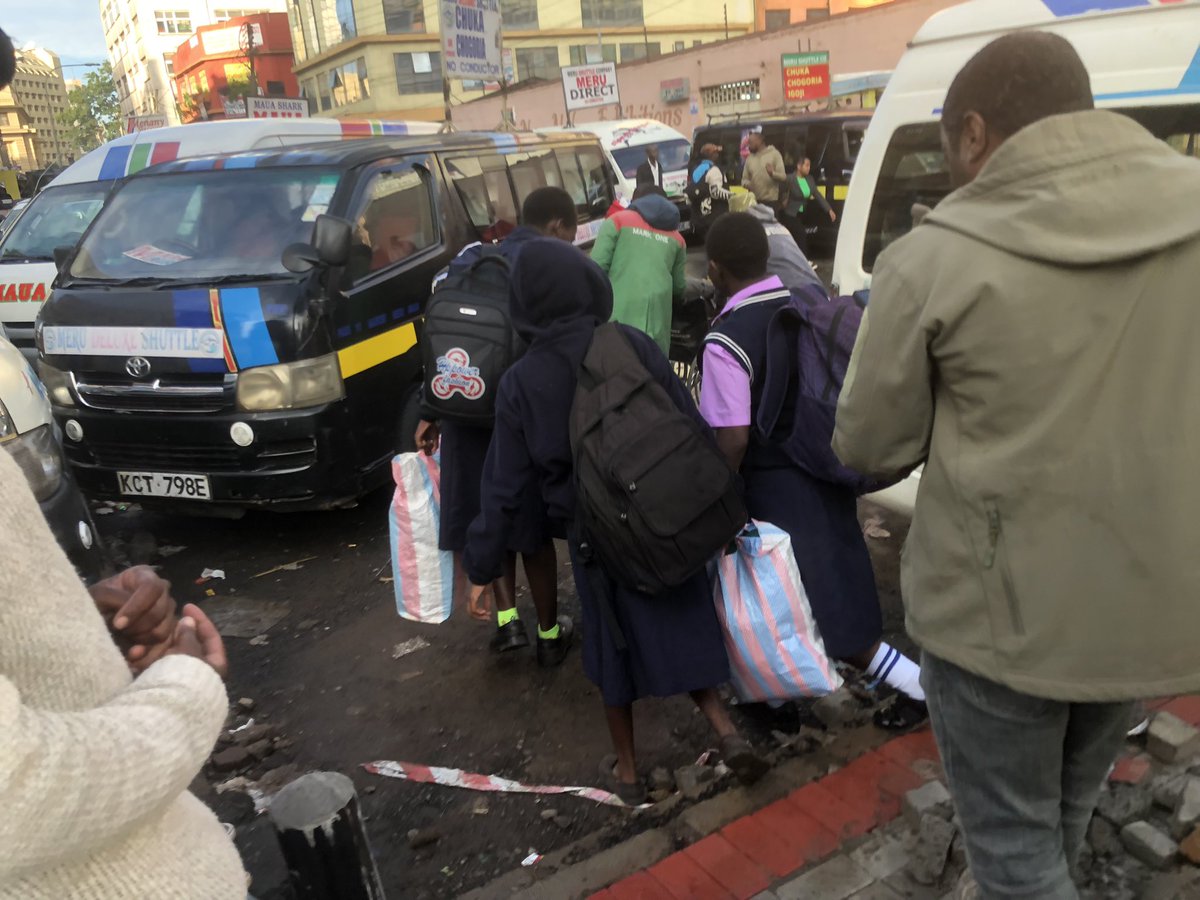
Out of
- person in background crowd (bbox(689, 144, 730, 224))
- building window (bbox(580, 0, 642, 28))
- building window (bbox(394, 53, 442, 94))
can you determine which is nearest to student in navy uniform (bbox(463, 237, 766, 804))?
person in background crowd (bbox(689, 144, 730, 224))

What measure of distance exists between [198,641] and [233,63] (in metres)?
63.9

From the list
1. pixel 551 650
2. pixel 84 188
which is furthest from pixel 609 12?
pixel 551 650

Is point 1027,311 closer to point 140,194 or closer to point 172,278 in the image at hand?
point 172,278

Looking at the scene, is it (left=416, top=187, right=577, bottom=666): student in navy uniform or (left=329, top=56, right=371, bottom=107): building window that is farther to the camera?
(left=329, top=56, right=371, bottom=107): building window

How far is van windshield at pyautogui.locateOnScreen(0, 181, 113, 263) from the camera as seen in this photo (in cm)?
863

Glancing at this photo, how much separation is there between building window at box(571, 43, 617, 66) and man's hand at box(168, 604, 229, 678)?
4793cm

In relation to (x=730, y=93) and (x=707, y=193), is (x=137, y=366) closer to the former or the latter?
(x=707, y=193)

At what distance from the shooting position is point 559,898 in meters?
2.56

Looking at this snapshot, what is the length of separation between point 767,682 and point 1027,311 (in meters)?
1.70

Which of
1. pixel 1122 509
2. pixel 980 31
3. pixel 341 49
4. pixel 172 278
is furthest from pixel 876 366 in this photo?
pixel 341 49

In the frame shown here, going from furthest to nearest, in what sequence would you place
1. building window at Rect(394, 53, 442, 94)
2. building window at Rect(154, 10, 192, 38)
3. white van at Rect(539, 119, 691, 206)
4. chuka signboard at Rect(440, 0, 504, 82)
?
1. building window at Rect(154, 10, 192, 38)
2. building window at Rect(394, 53, 442, 94)
3. white van at Rect(539, 119, 691, 206)
4. chuka signboard at Rect(440, 0, 504, 82)

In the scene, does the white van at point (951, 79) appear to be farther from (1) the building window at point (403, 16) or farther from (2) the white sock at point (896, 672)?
(1) the building window at point (403, 16)

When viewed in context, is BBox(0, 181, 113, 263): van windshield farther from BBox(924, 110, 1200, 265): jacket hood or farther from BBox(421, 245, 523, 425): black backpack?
BBox(924, 110, 1200, 265): jacket hood

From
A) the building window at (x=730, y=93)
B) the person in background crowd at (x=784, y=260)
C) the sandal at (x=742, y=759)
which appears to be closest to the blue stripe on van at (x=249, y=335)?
the person in background crowd at (x=784, y=260)
